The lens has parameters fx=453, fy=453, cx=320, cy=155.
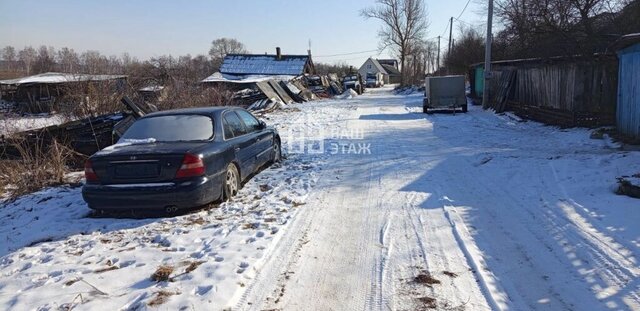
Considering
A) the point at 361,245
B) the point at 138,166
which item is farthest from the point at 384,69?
the point at 361,245

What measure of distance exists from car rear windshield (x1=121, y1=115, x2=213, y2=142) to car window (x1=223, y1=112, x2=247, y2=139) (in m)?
0.35

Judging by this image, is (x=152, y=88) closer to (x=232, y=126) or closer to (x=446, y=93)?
(x=232, y=126)

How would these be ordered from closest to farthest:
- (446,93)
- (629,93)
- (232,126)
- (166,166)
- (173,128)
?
(166,166), (173,128), (232,126), (629,93), (446,93)

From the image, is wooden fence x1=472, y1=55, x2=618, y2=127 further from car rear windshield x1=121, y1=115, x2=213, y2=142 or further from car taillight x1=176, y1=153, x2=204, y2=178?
car taillight x1=176, y1=153, x2=204, y2=178

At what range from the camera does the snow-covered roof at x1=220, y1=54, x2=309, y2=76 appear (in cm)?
4903

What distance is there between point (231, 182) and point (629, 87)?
31.5 feet

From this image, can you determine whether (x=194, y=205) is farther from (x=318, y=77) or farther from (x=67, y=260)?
(x=318, y=77)

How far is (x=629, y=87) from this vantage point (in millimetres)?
10672

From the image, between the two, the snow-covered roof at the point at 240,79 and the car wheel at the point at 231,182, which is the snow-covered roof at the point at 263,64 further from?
the car wheel at the point at 231,182

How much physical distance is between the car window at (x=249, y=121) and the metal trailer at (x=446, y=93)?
15.2 meters

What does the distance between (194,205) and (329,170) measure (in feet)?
12.2

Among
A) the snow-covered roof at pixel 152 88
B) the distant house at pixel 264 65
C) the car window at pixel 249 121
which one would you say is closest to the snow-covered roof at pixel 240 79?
the distant house at pixel 264 65

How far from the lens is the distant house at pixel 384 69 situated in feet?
360

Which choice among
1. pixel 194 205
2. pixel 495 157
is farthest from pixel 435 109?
pixel 194 205
